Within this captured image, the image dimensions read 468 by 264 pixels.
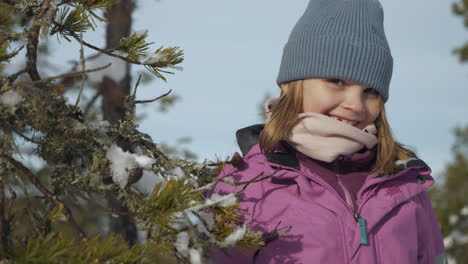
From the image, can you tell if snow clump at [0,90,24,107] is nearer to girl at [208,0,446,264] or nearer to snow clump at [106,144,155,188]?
snow clump at [106,144,155,188]

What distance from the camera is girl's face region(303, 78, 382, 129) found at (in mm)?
2949

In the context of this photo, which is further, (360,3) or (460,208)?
(460,208)

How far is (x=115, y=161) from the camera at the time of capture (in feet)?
5.96

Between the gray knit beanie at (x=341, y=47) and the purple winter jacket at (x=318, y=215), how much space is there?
0.50 m

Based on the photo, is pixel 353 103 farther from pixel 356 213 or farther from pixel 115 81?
pixel 115 81

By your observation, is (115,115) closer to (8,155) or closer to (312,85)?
(312,85)

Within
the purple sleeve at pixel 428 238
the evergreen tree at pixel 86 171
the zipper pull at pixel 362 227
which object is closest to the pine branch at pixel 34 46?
the evergreen tree at pixel 86 171

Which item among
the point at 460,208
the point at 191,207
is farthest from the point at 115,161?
the point at 460,208

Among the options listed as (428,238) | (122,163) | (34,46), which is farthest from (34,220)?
(428,238)

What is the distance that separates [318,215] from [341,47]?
37.1 inches

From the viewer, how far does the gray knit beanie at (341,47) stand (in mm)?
3000

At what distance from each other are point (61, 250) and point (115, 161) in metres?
0.38

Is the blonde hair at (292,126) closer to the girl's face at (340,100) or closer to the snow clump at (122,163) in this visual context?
the girl's face at (340,100)

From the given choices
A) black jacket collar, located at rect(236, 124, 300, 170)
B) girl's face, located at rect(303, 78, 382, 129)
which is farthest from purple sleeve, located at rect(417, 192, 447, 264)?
black jacket collar, located at rect(236, 124, 300, 170)
